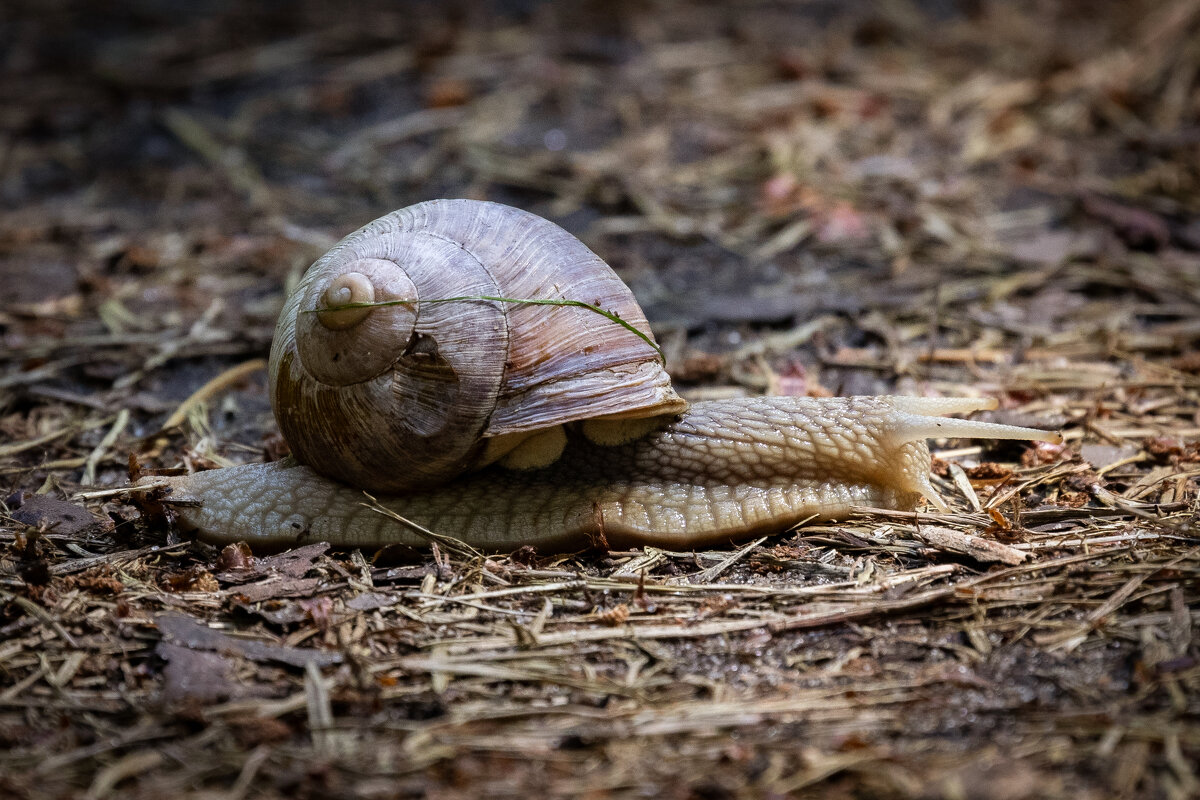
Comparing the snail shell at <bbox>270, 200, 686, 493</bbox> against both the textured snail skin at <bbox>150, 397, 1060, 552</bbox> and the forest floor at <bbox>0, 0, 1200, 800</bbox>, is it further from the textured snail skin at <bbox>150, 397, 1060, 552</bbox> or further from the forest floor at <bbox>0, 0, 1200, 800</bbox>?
the forest floor at <bbox>0, 0, 1200, 800</bbox>

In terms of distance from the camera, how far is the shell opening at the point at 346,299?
370cm

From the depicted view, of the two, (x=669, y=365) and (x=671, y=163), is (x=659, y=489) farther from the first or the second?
(x=671, y=163)

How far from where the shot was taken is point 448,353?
12.1 ft

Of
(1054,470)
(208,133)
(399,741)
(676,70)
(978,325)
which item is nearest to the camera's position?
(399,741)

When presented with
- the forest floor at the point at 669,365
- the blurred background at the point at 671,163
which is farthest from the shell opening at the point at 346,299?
the blurred background at the point at 671,163

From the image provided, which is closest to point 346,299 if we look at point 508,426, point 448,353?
point 448,353

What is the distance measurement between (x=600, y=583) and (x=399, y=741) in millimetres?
977

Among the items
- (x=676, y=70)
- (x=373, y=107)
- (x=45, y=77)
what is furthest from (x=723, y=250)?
(x=45, y=77)

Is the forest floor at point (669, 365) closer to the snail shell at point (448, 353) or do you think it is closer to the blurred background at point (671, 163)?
the blurred background at point (671, 163)

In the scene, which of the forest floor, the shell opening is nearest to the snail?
the shell opening

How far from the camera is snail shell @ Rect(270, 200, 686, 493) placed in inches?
146

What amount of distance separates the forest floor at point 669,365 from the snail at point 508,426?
15 centimetres

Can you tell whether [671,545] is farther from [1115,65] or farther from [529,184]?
[1115,65]

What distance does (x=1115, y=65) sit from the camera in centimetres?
848
